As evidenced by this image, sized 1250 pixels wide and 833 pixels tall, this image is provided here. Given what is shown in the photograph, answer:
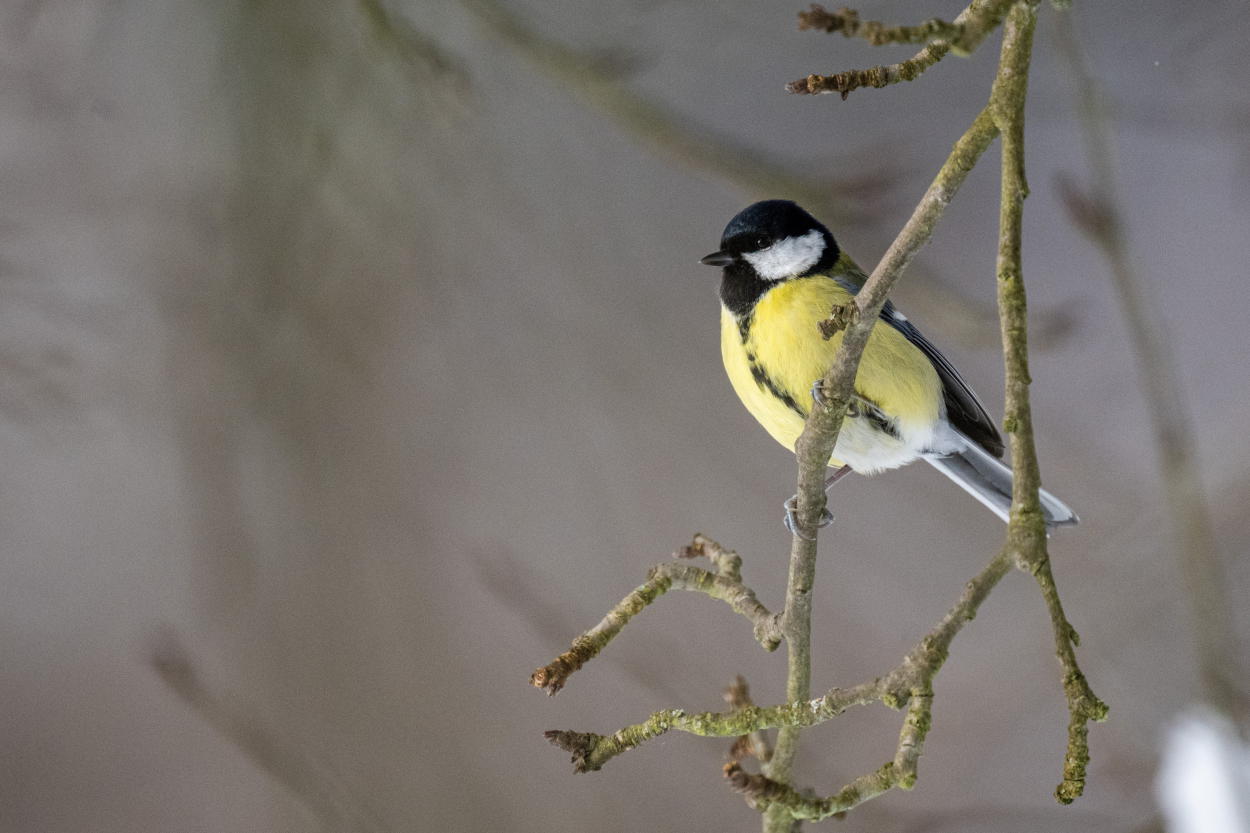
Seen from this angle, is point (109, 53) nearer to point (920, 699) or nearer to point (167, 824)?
point (167, 824)

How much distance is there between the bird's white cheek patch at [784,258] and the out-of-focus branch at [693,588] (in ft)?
1.42

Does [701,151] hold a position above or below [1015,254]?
above

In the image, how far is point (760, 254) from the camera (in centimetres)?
136

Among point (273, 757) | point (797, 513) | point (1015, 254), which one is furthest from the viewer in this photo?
point (273, 757)

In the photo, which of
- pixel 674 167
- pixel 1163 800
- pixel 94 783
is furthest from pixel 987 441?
pixel 94 783

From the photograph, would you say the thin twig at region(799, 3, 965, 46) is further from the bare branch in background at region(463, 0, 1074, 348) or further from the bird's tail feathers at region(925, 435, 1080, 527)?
the bare branch in background at region(463, 0, 1074, 348)

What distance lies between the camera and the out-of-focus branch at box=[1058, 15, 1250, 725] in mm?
1204

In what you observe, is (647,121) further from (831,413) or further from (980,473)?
(831,413)

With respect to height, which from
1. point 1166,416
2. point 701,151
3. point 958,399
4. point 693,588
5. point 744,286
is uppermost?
point 701,151

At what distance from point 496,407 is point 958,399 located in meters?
1.06

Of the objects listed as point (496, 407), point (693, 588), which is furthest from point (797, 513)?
point (496, 407)

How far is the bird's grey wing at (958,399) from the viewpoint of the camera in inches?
53.5

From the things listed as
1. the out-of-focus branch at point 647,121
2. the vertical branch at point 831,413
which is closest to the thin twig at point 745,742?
the vertical branch at point 831,413

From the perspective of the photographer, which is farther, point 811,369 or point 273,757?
point 273,757
